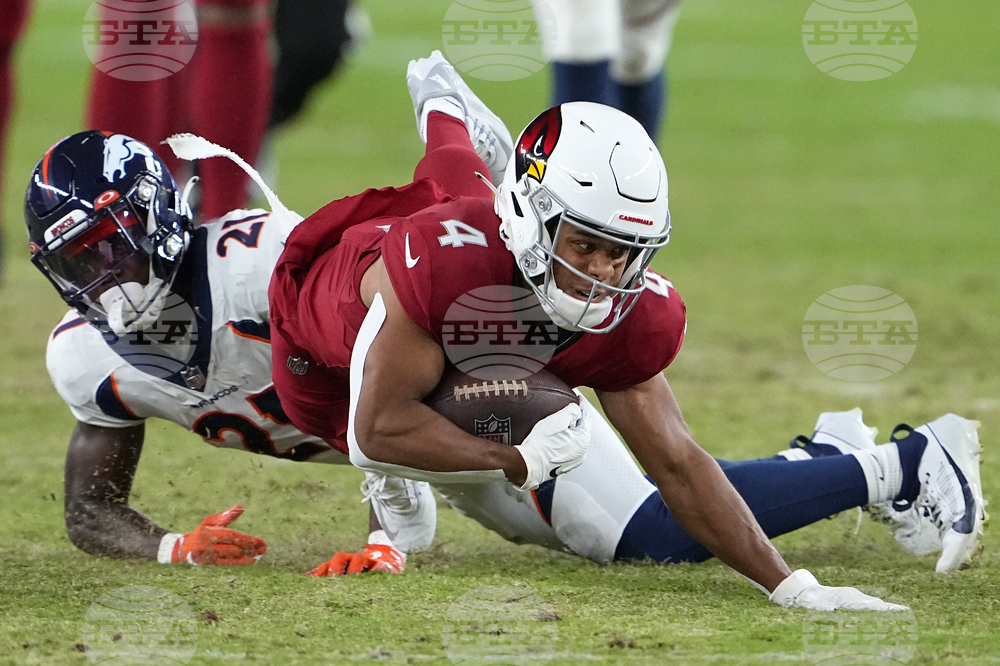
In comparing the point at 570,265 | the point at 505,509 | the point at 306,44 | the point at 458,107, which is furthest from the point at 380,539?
the point at 306,44

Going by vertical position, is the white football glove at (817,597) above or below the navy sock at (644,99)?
below

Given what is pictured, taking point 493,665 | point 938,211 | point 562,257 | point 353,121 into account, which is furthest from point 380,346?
point 353,121

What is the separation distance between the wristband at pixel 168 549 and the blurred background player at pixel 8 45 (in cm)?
233

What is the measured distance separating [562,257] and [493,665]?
25.7 inches

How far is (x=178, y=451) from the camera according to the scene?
3.69m

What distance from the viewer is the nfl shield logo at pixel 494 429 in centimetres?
234

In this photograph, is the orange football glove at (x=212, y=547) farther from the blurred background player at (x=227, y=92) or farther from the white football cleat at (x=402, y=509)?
the blurred background player at (x=227, y=92)

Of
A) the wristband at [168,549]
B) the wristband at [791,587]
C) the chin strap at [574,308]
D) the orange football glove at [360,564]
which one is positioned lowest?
the wristband at [168,549]

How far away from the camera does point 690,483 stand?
2.49 m
